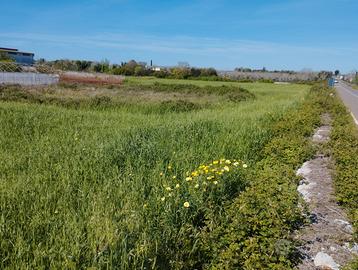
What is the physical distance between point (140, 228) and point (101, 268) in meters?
0.74

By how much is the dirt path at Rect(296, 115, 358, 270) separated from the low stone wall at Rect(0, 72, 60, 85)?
102ft

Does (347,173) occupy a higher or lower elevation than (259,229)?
higher

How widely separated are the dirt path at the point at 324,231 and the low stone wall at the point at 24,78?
102ft

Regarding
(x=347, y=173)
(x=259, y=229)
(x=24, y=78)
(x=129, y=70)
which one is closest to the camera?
(x=259, y=229)

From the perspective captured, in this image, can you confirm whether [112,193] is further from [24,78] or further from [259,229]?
[24,78]

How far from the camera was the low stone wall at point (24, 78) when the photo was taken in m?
33.0

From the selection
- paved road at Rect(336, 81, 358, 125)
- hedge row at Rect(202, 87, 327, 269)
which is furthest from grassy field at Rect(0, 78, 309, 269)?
paved road at Rect(336, 81, 358, 125)

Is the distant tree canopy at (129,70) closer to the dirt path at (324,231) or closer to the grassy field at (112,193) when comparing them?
the grassy field at (112,193)

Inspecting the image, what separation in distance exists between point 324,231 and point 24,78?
3666 centimetres

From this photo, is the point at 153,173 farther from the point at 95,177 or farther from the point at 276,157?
the point at 276,157

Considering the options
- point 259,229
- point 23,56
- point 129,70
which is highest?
point 23,56

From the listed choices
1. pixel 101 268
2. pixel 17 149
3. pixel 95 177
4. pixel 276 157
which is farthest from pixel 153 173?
pixel 17 149

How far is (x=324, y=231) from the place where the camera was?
414 cm

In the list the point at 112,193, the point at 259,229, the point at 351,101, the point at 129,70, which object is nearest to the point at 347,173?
the point at 259,229
